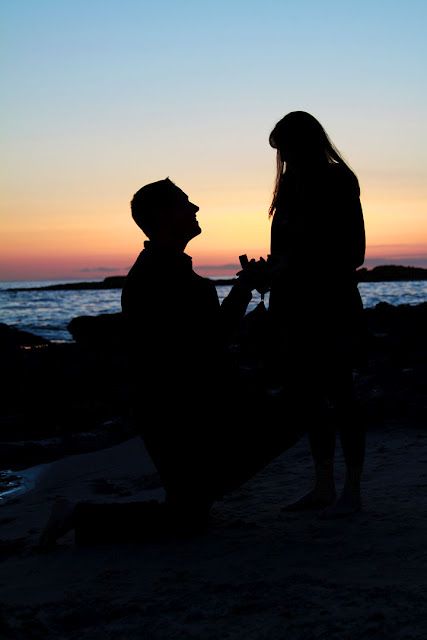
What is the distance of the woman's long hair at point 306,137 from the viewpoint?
3.60 m

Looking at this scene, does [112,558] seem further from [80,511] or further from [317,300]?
[317,300]

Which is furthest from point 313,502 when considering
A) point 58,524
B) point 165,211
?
point 165,211

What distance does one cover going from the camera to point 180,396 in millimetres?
3391

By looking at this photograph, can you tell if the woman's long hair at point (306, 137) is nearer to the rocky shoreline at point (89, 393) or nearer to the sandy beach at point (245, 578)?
the rocky shoreline at point (89, 393)

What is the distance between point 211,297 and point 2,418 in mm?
5769

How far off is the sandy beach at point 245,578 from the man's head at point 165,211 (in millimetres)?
1436

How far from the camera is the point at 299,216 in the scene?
359cm

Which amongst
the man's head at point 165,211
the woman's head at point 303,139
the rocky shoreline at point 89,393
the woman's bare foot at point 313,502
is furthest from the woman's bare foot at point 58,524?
the woman's head at point 303,139

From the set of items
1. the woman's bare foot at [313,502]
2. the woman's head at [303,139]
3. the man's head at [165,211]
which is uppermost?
the woman's head at [303,139]

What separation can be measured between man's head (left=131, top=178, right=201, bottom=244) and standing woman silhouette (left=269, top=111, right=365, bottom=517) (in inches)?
19.2

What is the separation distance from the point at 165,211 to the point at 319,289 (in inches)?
33.4

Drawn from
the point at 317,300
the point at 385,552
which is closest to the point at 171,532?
the point at 385,552

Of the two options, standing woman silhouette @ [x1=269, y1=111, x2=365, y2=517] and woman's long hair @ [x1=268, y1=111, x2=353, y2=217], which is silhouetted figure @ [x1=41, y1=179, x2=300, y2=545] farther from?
woman's long hair @ [x1=268, y1=111, x2=353, y2=217]

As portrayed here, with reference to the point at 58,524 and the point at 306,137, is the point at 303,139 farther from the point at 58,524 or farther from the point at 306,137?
the point at 58,524
